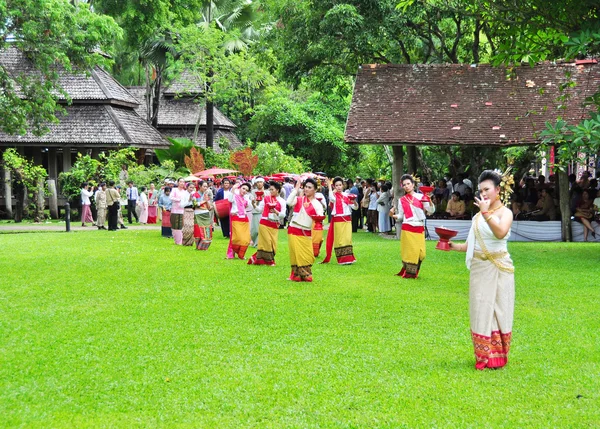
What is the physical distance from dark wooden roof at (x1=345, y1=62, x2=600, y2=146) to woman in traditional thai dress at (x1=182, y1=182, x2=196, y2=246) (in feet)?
16.3

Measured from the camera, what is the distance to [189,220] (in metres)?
19.8

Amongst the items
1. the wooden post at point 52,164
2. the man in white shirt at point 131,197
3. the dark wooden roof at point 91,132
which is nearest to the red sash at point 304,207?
the man in white shirt at point 131,197

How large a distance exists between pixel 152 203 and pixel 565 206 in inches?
641

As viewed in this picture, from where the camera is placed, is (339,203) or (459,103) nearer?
(339,203)

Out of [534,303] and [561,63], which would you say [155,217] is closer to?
[561,63]

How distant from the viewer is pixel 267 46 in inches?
1160

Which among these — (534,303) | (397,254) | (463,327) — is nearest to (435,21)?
(397,254)

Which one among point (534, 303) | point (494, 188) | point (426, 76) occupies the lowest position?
point (534, 303)

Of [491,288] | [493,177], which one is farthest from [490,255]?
[493,177]

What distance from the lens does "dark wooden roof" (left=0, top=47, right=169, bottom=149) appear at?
109ft

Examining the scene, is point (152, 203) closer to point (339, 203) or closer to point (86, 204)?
point (86, 204)

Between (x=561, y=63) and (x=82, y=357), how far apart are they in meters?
19.2

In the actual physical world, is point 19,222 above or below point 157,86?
below

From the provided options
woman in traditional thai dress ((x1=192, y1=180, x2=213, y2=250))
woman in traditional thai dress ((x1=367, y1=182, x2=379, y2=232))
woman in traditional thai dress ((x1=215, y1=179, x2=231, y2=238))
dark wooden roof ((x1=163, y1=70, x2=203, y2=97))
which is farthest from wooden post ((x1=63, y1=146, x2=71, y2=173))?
woman in traditional thai dress ((x1=192, y1=180, x2=213, y2=250))
